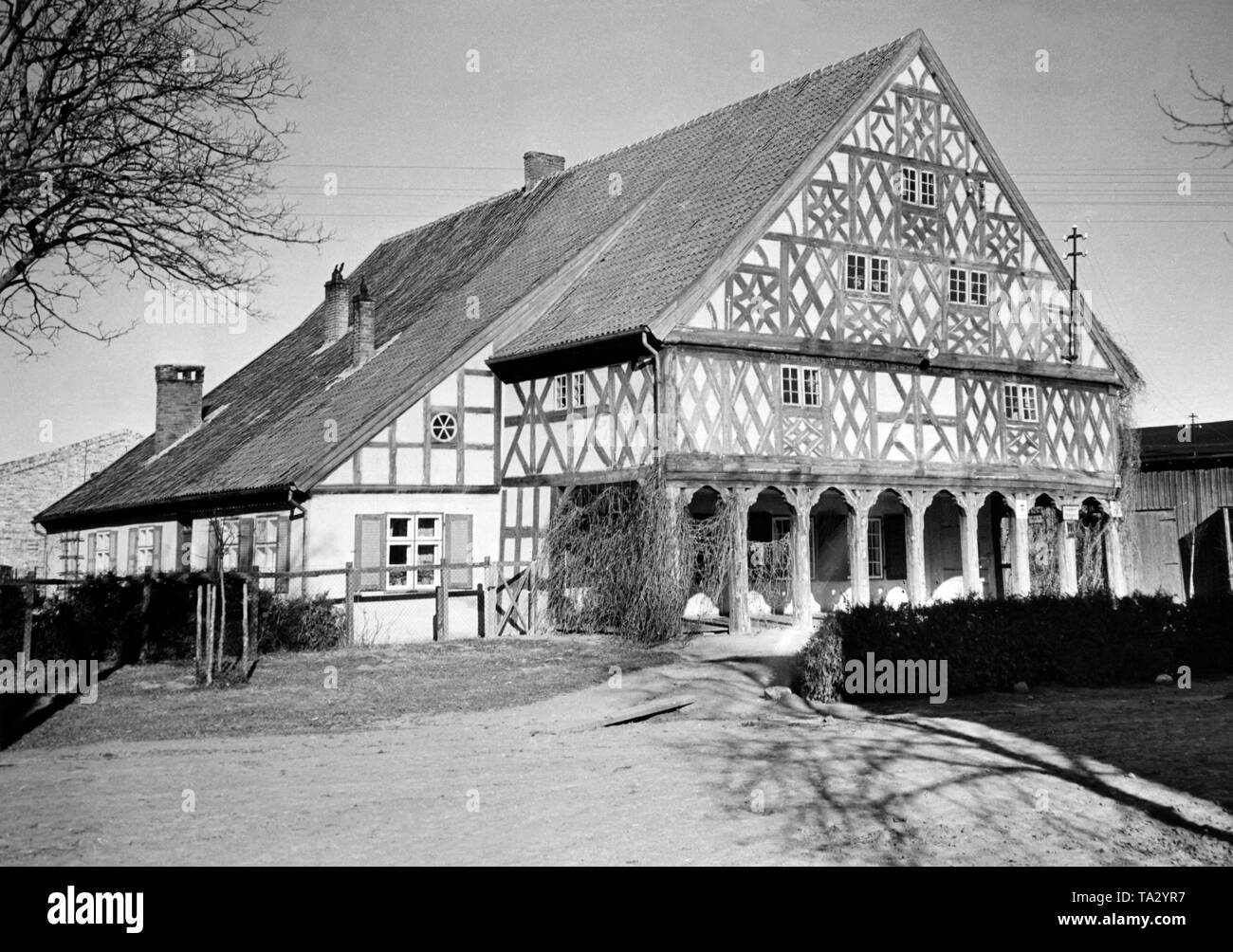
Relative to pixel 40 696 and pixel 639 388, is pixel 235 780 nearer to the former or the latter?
pixel 40 696

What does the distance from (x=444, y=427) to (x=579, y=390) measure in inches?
118

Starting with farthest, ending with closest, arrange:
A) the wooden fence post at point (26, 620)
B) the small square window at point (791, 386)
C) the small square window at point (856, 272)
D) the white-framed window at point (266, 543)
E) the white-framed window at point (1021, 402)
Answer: the white-framed window at point (1021, 402)
the small square window at point (856, 272)
the small square window at point (791, 386)
the white-framed window at point (266, 543)
the wooden fence post at point (26, 620)

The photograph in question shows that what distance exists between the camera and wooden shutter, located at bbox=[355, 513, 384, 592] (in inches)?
930

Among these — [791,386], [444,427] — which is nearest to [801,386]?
[791,386]

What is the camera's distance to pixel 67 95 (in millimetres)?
13359

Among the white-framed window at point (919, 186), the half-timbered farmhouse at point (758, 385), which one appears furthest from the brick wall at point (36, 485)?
the white-framed window at point (919, 186)

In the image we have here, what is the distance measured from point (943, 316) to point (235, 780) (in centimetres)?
1999

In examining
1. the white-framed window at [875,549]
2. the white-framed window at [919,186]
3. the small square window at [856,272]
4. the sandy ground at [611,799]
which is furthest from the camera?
the white-framed window at [875,549]

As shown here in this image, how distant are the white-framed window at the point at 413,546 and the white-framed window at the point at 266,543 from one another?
224 centimetres

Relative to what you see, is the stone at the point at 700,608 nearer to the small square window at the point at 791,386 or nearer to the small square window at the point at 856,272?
the small square window at the point at 791,386

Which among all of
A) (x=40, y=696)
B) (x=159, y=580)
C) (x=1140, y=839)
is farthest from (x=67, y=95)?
(x=1140, y=839)

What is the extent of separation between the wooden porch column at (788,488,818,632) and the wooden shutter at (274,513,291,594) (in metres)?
10.0

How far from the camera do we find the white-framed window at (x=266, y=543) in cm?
2406

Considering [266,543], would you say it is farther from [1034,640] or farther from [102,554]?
[1034,640]
